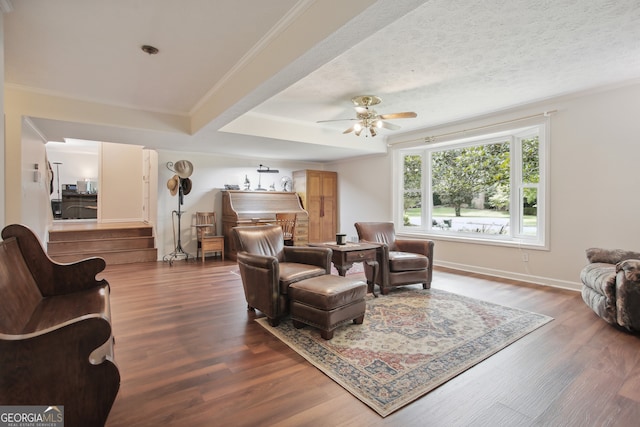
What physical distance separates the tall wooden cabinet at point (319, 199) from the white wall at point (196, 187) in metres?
0.88

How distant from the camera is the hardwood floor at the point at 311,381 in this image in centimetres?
164

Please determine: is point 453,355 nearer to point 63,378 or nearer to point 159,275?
point 63,378

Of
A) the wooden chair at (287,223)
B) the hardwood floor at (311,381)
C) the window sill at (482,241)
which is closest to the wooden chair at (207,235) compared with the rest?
the wooden chair at (287,223)

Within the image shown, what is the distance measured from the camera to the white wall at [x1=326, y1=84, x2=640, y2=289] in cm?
360

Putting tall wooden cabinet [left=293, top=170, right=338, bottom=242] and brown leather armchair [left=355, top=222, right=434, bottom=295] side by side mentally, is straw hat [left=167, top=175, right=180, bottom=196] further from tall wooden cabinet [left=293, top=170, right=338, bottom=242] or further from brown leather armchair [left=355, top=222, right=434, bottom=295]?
brown leather armchair [left=355, top=222, right=434, bottom=295]

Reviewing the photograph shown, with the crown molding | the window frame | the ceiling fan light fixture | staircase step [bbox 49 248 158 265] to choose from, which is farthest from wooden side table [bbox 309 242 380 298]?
staircase step [bbox 49 248 158 265]

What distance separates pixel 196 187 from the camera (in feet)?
21.6

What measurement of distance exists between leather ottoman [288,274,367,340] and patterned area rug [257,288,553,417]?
0.37 ft

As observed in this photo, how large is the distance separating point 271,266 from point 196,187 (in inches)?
176

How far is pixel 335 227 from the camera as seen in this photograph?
7.82 m

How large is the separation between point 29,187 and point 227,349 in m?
3.70

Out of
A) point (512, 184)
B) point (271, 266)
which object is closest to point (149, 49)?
point (271, 266)

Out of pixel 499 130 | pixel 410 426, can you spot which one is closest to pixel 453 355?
pixel 410 426

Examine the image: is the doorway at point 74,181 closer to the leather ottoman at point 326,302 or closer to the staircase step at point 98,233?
the staircase step at point 98,233
